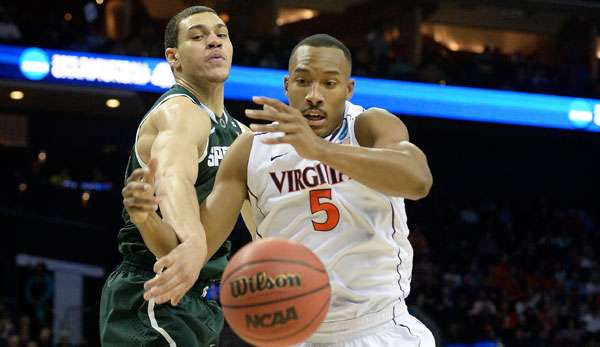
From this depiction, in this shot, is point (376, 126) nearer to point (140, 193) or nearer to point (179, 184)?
point (179, 184)

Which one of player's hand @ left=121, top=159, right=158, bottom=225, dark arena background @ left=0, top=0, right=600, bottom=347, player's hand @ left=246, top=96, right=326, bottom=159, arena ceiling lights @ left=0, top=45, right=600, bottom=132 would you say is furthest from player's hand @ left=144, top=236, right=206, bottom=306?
arena ceiling lights @ left=0, top=45, right=600, bottom=132

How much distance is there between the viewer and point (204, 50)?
472 cm

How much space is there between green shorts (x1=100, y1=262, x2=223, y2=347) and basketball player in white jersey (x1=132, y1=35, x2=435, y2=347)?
2.18 ft

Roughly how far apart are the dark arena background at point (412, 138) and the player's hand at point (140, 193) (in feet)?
34.3

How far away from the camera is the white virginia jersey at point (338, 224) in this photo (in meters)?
3.84

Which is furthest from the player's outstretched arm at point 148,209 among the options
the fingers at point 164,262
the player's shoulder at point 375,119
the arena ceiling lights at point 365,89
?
the arena ceiling lights at point 365,89

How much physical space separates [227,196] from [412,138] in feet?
56.8

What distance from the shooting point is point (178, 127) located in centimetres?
429

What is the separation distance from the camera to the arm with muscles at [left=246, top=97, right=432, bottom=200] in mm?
3373

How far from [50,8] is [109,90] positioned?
452 cm

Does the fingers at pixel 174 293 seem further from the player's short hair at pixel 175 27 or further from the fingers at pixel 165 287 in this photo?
the player's short hair at pixel 175 27

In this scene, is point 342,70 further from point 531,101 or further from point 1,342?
point 531,101

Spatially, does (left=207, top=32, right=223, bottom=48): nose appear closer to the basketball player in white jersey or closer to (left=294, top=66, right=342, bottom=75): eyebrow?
the basketball player in white jersey

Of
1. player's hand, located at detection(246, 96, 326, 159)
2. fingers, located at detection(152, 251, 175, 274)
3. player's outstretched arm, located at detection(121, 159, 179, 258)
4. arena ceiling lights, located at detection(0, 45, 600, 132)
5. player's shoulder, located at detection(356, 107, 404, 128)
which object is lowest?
fingers, located at detection(152, 251, 175, 274)
